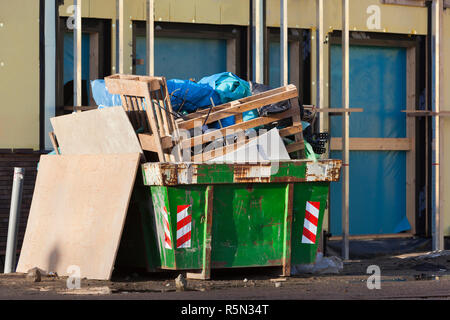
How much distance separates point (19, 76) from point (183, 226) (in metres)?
4.30

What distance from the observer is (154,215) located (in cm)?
937

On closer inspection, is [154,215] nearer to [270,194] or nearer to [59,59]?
[270,194]

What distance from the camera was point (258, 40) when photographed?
13406mm

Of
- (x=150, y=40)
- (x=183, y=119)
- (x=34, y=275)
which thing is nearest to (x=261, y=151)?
(x=183, y=119)

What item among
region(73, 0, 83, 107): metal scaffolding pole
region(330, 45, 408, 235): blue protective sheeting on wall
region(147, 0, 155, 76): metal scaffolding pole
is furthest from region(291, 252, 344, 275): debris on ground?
region(330, 45, 408, 235): blue protective sheeting on wall

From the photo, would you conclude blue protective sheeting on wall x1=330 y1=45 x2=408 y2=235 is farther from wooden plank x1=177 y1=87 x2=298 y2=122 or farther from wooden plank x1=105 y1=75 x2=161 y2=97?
wooden plank x1=105 y1=75 x2=161 y2=97

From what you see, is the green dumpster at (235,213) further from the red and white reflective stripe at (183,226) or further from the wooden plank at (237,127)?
the wooden plank at (237,127)

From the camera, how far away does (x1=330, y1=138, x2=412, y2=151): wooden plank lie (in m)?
14.3

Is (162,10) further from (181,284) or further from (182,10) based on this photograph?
(181,284)

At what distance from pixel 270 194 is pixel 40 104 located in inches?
168

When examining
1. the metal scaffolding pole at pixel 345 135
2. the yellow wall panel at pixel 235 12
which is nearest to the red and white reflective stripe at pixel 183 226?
the metal scaffolding pole at pixel 345 135
